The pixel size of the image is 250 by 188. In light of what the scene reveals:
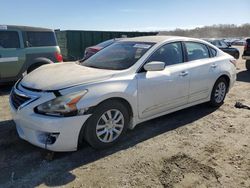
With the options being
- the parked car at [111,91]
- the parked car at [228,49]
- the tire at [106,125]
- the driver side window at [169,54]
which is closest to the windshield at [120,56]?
the parked car at [111,91]

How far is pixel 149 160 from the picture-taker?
340 cm

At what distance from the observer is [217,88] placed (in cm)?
548

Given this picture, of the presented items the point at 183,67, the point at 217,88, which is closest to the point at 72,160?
the point at 183,67

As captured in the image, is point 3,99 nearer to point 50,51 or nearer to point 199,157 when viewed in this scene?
point 50,51

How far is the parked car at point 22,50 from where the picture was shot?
268 inches

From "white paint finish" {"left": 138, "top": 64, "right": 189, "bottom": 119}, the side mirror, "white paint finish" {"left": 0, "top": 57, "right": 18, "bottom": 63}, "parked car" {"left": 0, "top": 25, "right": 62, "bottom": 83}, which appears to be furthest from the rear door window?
"white paint finish" {"left": 0, "top": 57, "right": 18, "bottom": 63}

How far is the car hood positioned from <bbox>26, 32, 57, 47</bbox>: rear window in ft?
11.9

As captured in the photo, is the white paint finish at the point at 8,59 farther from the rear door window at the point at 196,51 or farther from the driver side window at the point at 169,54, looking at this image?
the rear door window at the point at 196,51

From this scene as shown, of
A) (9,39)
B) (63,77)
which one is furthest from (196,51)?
(9,39)

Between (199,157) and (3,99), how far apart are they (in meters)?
4.85

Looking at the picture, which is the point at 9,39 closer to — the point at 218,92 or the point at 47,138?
the point at 47,138

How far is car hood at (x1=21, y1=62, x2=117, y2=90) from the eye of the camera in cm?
337

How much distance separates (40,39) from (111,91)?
4.93 meters

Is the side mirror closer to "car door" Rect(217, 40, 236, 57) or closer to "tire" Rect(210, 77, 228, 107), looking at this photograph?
"tire" Rect(210, 77, 228, 107)
